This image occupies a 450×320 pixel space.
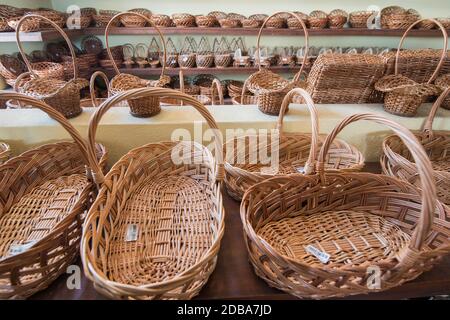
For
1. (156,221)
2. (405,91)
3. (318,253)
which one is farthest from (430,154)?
(156,221)

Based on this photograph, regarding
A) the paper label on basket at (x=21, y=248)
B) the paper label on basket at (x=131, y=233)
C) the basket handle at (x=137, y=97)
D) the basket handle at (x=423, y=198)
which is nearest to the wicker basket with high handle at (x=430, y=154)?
the basket handle at (x=423, y=198)

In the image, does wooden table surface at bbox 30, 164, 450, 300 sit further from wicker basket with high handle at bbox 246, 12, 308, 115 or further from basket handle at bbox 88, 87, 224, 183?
wicker basket with high handle at bbox 246, 12, 308, 115

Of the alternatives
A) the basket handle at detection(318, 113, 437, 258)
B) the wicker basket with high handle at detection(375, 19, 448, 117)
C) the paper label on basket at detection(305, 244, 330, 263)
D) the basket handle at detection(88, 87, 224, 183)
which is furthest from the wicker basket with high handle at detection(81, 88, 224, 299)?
the wicker basket with high handle at detection(375, 19, 448, 117)

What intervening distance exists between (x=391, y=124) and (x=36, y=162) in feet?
3.13

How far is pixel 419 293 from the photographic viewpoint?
604 millimetres

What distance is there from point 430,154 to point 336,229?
595mm

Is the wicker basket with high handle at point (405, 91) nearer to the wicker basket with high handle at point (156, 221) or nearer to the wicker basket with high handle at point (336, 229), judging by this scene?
the wicker basket with high handle at point (336, 229)

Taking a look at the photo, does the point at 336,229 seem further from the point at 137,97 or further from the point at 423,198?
the point at 137,97

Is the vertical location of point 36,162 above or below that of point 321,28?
below

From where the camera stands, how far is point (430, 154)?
1040mm

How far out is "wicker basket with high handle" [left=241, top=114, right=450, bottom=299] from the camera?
1.67ft

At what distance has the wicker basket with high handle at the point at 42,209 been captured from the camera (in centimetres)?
52
